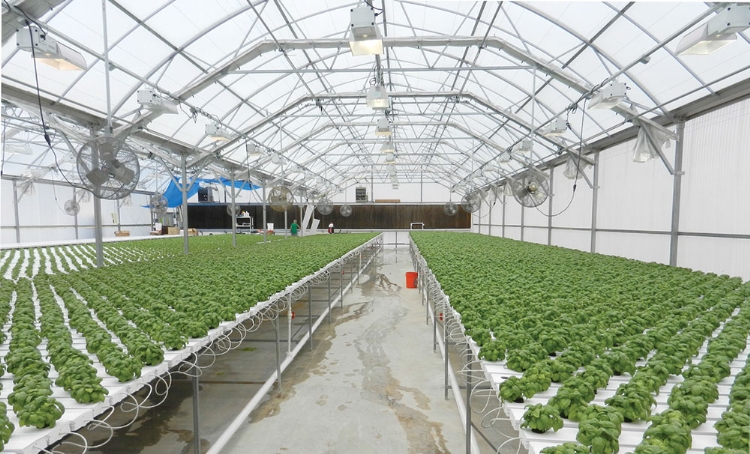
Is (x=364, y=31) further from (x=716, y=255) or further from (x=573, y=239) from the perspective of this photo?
(x=573, y=239)

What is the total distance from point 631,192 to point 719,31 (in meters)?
7.28

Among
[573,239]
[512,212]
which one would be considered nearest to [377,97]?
[573,239]

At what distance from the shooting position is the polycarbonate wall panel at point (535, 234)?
61.1 feet

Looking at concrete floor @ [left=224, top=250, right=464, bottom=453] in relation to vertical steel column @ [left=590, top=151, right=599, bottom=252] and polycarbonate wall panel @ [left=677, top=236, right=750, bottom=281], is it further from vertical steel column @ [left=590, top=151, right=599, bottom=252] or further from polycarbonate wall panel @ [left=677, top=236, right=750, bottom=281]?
vertical steel column @ [left=590, top=151, right=599, bottom=252]

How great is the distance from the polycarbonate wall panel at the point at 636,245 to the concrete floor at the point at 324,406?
653 cm

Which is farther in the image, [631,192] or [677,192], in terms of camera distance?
[631,192]

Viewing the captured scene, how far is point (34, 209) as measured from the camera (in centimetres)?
2248

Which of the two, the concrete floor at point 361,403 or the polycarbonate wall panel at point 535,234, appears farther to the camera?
the polycarbonate wall panel at point 535,234

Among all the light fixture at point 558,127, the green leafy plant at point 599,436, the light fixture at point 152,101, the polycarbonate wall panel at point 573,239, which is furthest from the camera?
the polycarbonate wall panel at point 573,239

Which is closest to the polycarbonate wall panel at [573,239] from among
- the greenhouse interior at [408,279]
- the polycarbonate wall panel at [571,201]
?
the greenhouse interior at [408,279]

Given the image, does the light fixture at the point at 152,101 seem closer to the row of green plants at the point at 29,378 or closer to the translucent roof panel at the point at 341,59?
the translucent roof panel at the point at 341,59

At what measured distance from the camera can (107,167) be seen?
492cm

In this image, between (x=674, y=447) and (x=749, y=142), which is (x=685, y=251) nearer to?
(x=749, y=142)

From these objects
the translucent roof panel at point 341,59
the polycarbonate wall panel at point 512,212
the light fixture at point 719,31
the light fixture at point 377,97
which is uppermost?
the translucent roof panel at point 341,59
